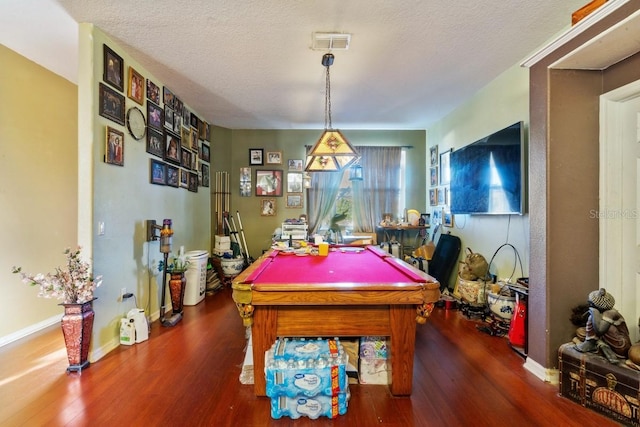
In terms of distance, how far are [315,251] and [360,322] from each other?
4.09 feet

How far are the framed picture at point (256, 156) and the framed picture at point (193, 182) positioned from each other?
112cm

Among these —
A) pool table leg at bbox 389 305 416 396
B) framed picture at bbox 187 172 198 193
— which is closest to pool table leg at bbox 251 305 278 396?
pool table leg at bbox 389 305 416 396

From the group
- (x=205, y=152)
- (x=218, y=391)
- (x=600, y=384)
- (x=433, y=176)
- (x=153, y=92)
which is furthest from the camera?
(x=433, y=176)

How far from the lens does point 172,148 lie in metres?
3.48

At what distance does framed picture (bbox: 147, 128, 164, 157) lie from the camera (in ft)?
9.84

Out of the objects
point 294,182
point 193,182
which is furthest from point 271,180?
point 193,182

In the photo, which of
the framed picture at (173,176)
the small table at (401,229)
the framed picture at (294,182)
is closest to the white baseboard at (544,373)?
the small table at (401,229)

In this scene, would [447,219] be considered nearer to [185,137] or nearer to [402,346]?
[402,346]

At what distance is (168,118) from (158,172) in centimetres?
74

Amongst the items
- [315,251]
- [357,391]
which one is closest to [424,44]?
[315,251]

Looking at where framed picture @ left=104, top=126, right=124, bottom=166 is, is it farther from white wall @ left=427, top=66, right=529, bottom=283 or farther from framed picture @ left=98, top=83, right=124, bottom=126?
white wall @ left=427, top=66, right=529, bottom=283

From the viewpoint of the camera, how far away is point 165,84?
10.7ft

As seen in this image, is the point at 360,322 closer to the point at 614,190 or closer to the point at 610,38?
the point at 614,190

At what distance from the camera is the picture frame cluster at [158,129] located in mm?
2414
